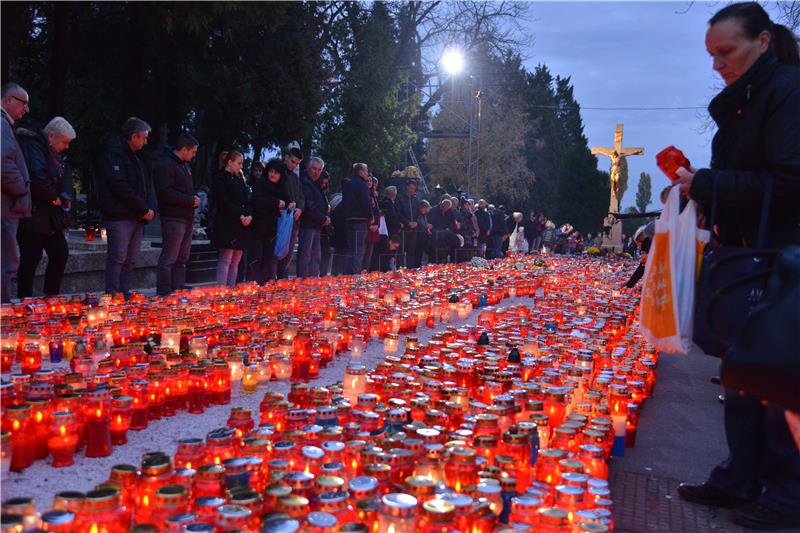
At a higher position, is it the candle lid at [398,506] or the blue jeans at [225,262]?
the blue jeans at [225,262]

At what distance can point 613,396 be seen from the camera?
4109 mm

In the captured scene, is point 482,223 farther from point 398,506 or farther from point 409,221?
point 398,506

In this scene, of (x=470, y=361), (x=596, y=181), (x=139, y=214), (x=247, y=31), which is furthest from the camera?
(x=596, y=181)

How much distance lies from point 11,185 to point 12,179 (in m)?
0.05

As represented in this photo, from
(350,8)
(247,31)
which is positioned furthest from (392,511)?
(350,8)

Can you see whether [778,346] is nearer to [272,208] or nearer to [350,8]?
[272,208]

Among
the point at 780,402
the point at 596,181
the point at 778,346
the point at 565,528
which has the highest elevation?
the point at 596,181

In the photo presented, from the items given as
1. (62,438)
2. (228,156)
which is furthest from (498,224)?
(62,438)

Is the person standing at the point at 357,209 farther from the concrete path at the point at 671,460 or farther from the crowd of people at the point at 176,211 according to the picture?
the concrete path at the point at 671,460

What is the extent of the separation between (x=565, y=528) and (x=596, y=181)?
5150 centimetres

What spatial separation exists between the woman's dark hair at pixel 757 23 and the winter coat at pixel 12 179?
214 inches

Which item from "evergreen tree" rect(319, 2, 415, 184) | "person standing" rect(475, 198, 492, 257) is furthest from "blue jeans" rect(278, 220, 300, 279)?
"evergreen tree" rect(319, 2, 415, 184)

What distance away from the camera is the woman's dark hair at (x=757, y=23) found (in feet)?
9.36

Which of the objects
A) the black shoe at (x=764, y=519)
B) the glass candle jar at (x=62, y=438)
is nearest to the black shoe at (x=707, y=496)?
the black shoe at (x=764, y=519)
